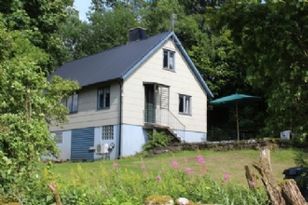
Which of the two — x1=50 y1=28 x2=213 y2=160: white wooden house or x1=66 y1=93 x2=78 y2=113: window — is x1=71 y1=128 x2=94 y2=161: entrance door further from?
x1=66 y1=93 x2=78 y2=113: window

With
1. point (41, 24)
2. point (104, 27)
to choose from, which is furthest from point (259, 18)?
point (104, 27)

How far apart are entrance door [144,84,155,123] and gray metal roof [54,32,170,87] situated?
6.41 ft

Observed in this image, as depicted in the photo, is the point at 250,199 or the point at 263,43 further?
the point at 263,43

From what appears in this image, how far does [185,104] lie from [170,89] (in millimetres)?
1746

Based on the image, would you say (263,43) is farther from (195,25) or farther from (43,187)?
(195,25)

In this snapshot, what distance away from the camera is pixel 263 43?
7.80 metres

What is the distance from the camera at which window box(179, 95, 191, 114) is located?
32.0 m

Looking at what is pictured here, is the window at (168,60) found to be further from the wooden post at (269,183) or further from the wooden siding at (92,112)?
the wooden post at (269,183)

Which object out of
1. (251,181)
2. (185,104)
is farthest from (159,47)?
(251,181)

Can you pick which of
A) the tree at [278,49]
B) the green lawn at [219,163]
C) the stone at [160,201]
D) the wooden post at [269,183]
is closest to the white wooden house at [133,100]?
the green lawn at [219,163]

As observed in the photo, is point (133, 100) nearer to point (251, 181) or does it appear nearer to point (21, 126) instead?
point (21, 126)

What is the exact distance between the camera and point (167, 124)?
98.8 feet

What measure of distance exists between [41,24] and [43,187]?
45.9 feet

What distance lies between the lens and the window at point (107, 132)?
94.0 ft
